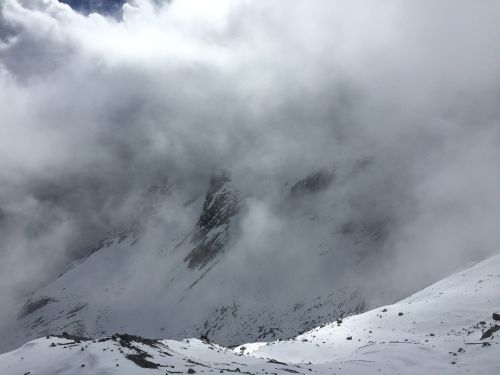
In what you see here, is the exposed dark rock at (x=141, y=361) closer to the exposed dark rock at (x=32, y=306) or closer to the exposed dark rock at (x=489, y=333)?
the exposed dark rock at (x=489, y=333)

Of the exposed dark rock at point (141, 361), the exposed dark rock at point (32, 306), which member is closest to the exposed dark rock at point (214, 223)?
the exposed dark rock at point (32, 306)

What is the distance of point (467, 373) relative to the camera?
26.0m

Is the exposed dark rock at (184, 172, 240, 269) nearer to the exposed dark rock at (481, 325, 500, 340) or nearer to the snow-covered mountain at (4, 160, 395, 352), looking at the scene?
the snow-covered mountain at (4, 160, 395, 352)

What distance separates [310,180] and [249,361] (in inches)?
4497

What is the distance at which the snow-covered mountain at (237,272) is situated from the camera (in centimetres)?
10119

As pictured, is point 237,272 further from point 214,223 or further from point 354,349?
point 354,349

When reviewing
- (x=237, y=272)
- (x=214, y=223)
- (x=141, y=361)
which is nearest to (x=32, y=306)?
(x=214, y=223)

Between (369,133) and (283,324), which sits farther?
(369,133)

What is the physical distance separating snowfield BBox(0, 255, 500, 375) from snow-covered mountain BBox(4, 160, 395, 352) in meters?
44.9

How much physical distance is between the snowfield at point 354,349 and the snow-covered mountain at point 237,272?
4493cm

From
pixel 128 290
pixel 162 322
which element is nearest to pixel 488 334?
pixel 162 322

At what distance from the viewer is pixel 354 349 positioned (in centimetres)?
3809

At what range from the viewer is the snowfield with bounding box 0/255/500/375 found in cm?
2520

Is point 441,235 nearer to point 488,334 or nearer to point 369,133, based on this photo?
point 369,133
